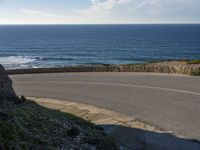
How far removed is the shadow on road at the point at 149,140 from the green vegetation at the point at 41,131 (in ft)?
3.36

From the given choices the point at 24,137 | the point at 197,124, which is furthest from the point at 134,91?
the point at 24,137

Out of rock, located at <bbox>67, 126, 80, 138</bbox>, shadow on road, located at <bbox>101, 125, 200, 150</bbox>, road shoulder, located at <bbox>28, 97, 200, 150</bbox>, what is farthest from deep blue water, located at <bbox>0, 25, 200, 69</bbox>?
rock, located at <bbox>67, 126, 80, 138</bbox>

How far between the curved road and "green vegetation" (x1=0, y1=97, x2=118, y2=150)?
3453 millimetres

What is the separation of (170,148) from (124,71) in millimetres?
16533

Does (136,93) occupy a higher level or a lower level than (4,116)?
lower

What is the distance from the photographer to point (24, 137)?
7.32 meters

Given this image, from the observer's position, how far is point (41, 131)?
805 centimetres

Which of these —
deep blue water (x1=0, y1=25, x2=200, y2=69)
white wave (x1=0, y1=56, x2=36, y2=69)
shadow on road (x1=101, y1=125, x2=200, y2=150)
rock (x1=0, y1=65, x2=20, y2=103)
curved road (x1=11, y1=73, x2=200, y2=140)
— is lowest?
deep blue water (x1=0, y1=25, x2=200, y2=69)

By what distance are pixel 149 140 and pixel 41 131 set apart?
3.40 meters

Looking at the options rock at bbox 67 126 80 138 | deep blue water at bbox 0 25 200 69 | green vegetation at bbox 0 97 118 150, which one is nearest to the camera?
green vegetation at bbox 0 97 118 150

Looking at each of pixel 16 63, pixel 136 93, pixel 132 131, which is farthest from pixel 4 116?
pixel 16 63

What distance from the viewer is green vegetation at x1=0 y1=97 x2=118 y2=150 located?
7.04m

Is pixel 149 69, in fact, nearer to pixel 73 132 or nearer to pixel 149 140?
pixel 149 140

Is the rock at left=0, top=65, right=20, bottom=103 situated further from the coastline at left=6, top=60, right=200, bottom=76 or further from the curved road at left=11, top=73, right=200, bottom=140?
the coastline at left=6, top=60, right=200, bottom=76
